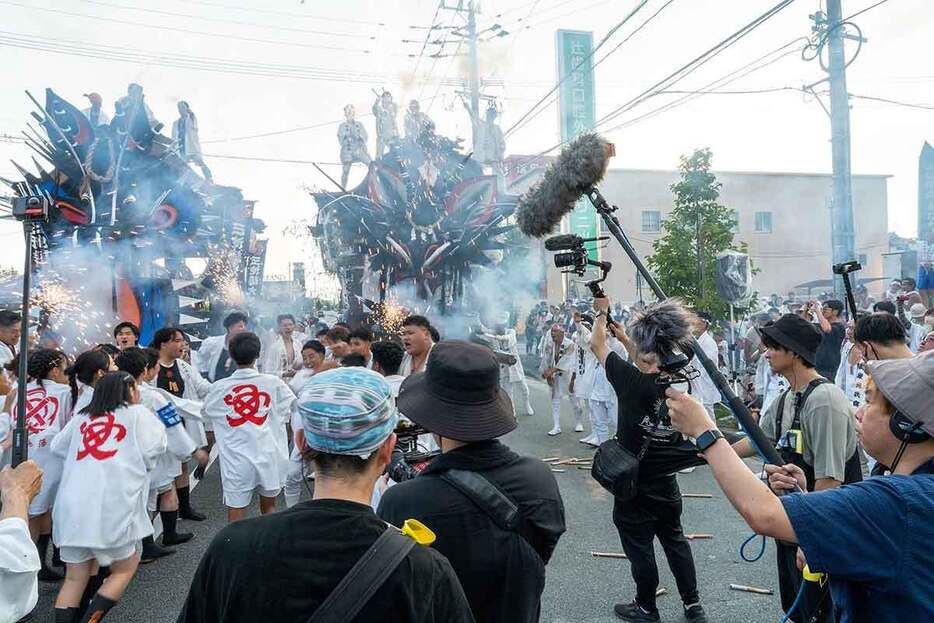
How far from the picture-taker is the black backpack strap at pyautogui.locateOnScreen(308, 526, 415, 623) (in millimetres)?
1229

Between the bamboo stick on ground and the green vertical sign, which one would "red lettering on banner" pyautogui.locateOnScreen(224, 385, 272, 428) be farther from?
the green vertical sign

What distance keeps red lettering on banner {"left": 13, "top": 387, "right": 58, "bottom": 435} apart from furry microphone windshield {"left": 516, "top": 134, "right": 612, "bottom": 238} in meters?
3.90

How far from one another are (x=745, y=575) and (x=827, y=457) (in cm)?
207

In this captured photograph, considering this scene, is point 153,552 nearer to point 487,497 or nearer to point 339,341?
point 339,341

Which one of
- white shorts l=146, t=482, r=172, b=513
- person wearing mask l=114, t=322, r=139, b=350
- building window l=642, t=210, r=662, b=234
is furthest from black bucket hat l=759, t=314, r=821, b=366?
building window l=642, t=210, r=662, b=234

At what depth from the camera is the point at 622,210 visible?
30.8 metres

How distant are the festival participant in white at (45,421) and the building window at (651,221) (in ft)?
97.8

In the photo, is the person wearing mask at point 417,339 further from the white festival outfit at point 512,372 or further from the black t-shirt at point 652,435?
the white festival outfit at point 512,372

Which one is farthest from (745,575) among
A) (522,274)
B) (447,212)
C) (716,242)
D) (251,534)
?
(522,274)

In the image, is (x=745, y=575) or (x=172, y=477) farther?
(x=172, y=477)

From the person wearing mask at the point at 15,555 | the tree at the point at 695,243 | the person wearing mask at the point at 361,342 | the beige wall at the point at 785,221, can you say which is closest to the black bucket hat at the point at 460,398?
the person wearing mask at the point at 15,555

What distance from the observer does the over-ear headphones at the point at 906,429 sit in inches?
63.8

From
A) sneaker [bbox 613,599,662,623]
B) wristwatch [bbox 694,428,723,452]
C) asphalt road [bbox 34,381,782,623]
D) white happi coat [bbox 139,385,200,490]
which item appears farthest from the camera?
white happi coat [bbox 139,385,200,490]

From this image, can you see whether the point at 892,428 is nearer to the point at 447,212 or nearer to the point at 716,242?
the point at 716,242
